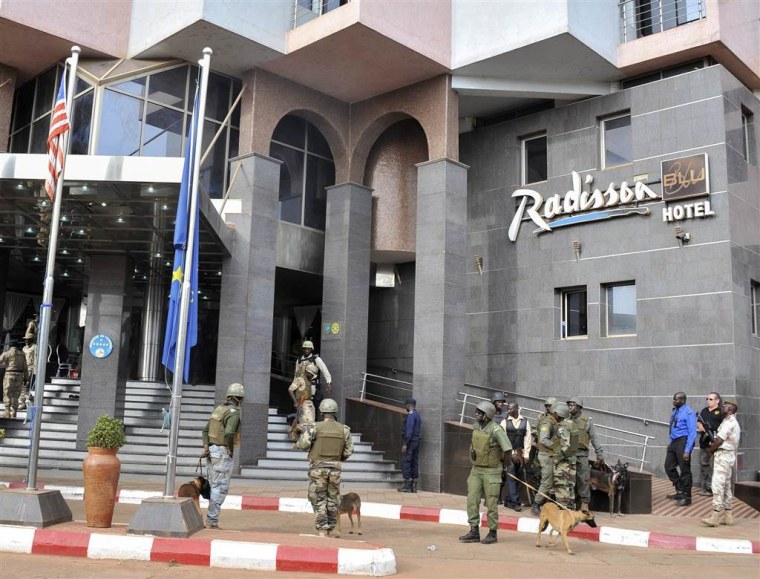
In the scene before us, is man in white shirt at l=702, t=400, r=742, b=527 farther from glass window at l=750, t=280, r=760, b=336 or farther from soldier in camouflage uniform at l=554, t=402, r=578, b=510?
glass window at l=750, t=280, r=760, b=336

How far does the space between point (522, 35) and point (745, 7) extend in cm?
620

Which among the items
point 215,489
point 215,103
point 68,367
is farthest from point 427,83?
point 68,367

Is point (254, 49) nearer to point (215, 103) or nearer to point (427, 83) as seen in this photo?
point (215, 103)

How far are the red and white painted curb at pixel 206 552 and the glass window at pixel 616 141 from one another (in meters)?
13.9

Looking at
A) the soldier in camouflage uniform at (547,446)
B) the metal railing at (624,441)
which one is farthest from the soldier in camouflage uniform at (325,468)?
the metal railing at (624,441)

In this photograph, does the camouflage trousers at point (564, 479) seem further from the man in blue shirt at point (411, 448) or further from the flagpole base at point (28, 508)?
the flagpole base at point (28, 508)

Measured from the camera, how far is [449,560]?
8.68 metres

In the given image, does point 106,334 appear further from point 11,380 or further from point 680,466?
point 680,466

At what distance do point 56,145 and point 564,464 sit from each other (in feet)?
27.9

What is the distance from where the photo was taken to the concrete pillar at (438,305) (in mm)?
17062

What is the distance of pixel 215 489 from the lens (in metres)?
9.90

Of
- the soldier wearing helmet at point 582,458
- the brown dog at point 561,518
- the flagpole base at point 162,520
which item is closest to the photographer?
the flagpole base at point 162,520

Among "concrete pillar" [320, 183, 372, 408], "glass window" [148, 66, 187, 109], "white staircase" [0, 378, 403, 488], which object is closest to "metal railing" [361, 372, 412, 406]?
"concrete pillar" [320, 183, 372, 408]

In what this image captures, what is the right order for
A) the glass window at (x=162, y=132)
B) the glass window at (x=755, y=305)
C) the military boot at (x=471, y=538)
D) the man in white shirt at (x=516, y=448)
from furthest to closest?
the glass window at (x=162, y=132)
the glass window at (x=755, y=305)
the man in white shirt at (x=516, y=448)
the military boot at (x=471, y=538)
